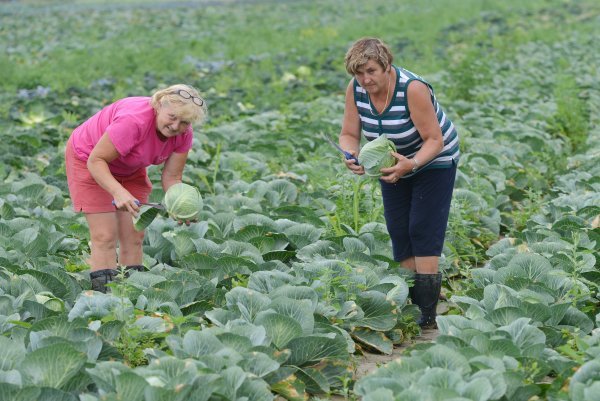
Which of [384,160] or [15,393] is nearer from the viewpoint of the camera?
[15,393]

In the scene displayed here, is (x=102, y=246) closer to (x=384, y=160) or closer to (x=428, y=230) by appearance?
(x=384, y=160)

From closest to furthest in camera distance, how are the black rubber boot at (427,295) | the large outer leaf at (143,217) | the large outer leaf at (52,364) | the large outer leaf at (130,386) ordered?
the large outer leaf at (130,386), the large outer leaf at (52,364), the large outer leaf at (143,217), the black rubber boot at (427,295)

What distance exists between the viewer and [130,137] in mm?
4836

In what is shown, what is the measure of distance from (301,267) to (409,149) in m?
0.86

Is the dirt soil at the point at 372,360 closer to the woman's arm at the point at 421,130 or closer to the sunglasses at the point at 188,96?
the woman's arm at the point at 421,130

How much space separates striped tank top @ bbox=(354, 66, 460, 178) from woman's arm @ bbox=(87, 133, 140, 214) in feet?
4.21

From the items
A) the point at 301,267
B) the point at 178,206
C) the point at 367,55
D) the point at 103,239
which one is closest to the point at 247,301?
the point at 301,267

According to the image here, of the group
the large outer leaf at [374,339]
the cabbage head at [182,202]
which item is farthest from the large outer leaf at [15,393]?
the large outer leaf at [374,339]

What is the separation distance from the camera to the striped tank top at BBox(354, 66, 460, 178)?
16.0 ft

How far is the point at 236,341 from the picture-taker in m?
4.04

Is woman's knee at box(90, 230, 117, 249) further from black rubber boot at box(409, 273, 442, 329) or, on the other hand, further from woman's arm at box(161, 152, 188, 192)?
black rubber boot at box(409, 273, 442, 329)

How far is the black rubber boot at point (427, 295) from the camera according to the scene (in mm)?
5270

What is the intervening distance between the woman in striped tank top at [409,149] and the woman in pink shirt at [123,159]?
33.8 inches

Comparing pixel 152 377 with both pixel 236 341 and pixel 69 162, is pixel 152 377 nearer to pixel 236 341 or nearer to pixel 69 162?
pixel 236 341
